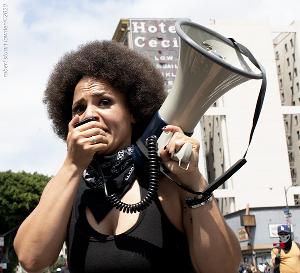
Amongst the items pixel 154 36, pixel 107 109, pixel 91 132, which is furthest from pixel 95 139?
pixel 154 36

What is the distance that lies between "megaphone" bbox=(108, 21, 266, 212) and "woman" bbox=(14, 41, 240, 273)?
0.05m

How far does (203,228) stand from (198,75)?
1.55 feet

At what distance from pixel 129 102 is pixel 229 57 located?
18.6 inches

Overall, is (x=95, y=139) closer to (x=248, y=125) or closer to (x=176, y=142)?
(x=176, y=142)

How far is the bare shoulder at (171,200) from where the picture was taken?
1701 mm

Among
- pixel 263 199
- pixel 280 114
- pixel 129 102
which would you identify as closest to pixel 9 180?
pixel 263 199

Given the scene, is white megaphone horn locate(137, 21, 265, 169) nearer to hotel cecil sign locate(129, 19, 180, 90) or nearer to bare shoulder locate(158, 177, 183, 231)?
bare shoulder locate(158, 177, 183, 231)

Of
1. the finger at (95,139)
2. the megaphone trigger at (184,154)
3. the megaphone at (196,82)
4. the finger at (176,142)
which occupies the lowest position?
the megaphone trigger at (184,154)

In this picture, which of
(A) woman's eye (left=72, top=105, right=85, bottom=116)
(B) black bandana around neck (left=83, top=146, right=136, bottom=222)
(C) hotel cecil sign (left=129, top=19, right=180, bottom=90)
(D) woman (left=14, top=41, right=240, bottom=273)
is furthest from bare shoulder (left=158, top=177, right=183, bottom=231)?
(C) hotel cecil sign (left=129, top=19, right=180, bottom=90)

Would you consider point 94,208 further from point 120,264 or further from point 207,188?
point 207,188

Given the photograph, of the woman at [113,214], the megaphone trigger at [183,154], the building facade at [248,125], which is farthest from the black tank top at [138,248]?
the building facade at [248,125]

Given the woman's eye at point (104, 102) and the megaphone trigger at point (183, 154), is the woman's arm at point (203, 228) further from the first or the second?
the woman's eye at point (104, 102)

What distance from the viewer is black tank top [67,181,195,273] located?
1.63 metres

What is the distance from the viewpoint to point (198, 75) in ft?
5.12
